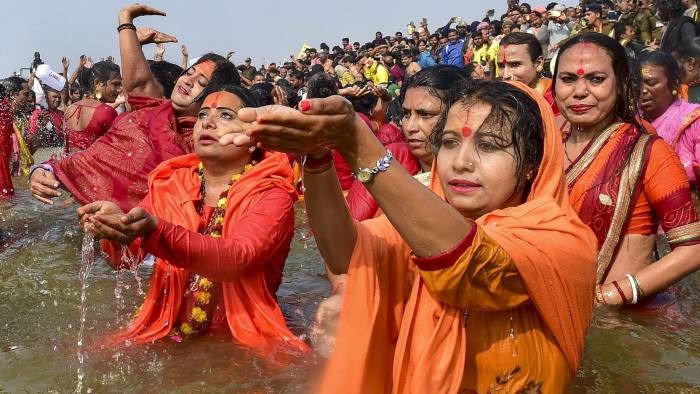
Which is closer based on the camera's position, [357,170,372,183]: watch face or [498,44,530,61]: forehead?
[357,170,372,183]: watch face

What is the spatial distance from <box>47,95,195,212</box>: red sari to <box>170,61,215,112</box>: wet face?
0.10 metres

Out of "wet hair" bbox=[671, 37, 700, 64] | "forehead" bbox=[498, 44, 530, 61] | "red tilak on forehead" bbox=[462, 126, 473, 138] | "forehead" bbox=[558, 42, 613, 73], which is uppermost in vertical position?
"wet hair" bbox=[671, 37, 700, 64]

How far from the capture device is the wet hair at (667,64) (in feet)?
17.7

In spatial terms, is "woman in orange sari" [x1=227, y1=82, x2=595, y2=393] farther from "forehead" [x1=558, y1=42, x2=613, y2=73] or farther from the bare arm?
the bare arm

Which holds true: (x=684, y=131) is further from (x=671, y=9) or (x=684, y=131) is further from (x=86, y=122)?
(x=86, y=122)

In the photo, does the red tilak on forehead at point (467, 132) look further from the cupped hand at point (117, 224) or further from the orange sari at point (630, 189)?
the orange sari at point (630, 189)

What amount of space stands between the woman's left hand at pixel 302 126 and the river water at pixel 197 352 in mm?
1116

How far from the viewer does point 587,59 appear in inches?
146

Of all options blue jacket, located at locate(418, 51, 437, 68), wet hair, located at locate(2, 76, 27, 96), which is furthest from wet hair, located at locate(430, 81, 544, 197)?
blue jacket, located at locate(418, 51, 437, 68)

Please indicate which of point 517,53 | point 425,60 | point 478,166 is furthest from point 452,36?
point 478,166

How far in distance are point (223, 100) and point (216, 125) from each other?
0.15 m

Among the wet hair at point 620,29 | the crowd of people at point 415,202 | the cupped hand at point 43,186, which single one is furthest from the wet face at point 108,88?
the wet hair at point 620,29

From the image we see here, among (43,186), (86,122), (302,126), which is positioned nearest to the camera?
(302,126)

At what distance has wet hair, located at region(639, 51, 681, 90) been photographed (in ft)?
17.7
